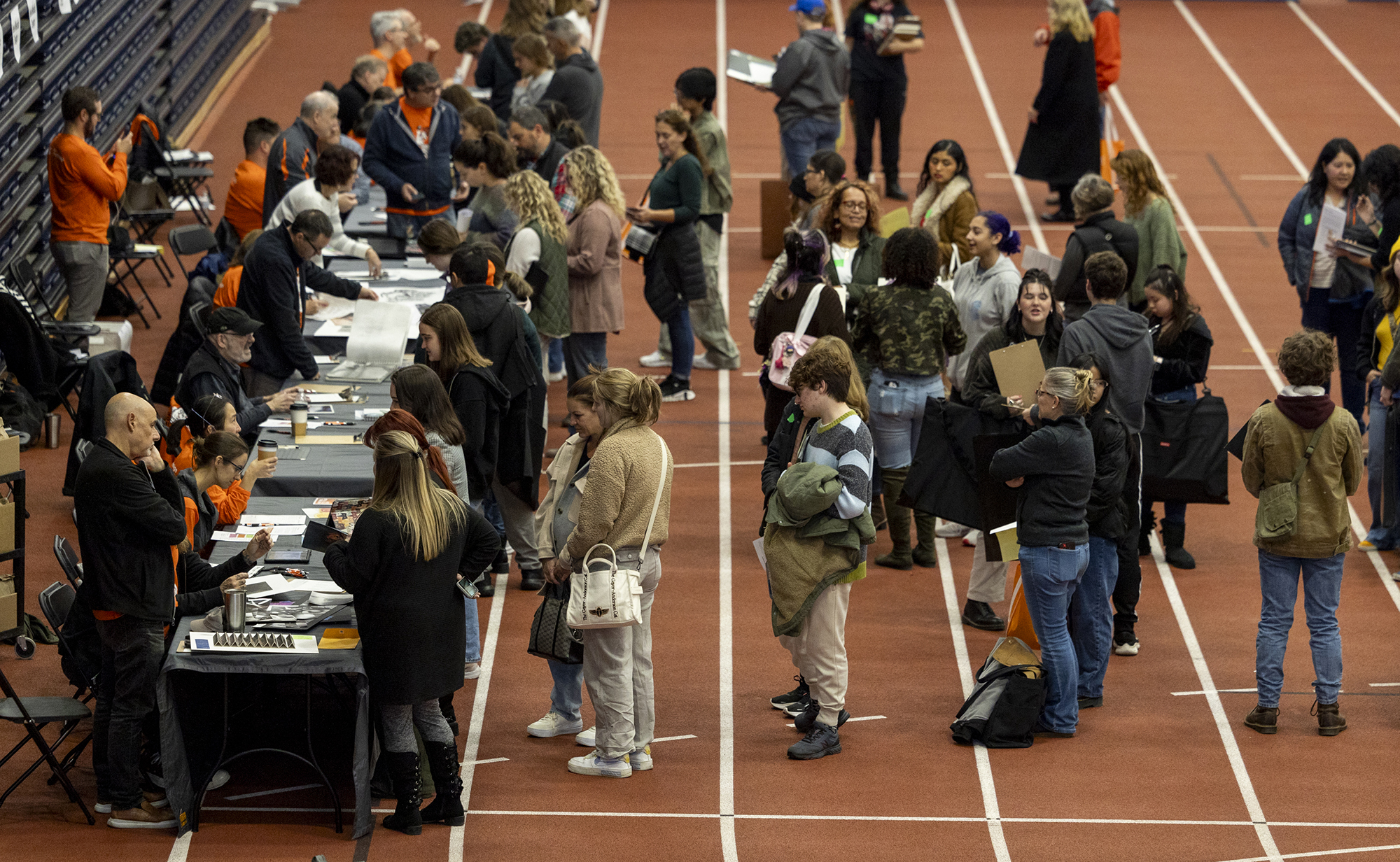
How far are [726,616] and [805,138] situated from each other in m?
6.21

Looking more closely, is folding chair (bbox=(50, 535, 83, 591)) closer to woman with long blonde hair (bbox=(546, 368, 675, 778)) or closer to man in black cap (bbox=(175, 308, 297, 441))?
man in black cap (bbox=(175, 308, 297, 441))

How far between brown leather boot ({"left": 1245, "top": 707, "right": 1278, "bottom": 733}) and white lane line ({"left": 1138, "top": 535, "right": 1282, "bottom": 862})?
0.10 meters

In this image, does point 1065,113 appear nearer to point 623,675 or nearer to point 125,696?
point 623,675

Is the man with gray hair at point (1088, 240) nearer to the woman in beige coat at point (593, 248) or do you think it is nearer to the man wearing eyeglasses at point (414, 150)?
the woman in beige coat at point (593, 248)

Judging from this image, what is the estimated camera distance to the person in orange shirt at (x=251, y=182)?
11.4 m

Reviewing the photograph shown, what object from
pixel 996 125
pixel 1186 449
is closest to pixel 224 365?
pixel 1186 449

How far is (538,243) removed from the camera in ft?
30.9

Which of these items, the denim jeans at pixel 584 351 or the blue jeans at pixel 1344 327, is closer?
the blue jeans at pixel 1344 327

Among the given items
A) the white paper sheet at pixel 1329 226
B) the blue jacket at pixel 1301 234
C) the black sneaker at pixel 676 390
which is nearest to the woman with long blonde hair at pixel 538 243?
the black sneaker at pixel 676 390

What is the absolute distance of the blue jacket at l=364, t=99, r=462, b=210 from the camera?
11.4m

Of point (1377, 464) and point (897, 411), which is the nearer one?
point (897, 411)

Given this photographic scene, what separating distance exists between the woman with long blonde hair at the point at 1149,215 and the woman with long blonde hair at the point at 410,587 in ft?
16.3

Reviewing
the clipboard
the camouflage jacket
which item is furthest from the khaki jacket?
the camouflage jacket

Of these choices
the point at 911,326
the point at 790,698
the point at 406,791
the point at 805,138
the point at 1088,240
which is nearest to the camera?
the point at 406,791
